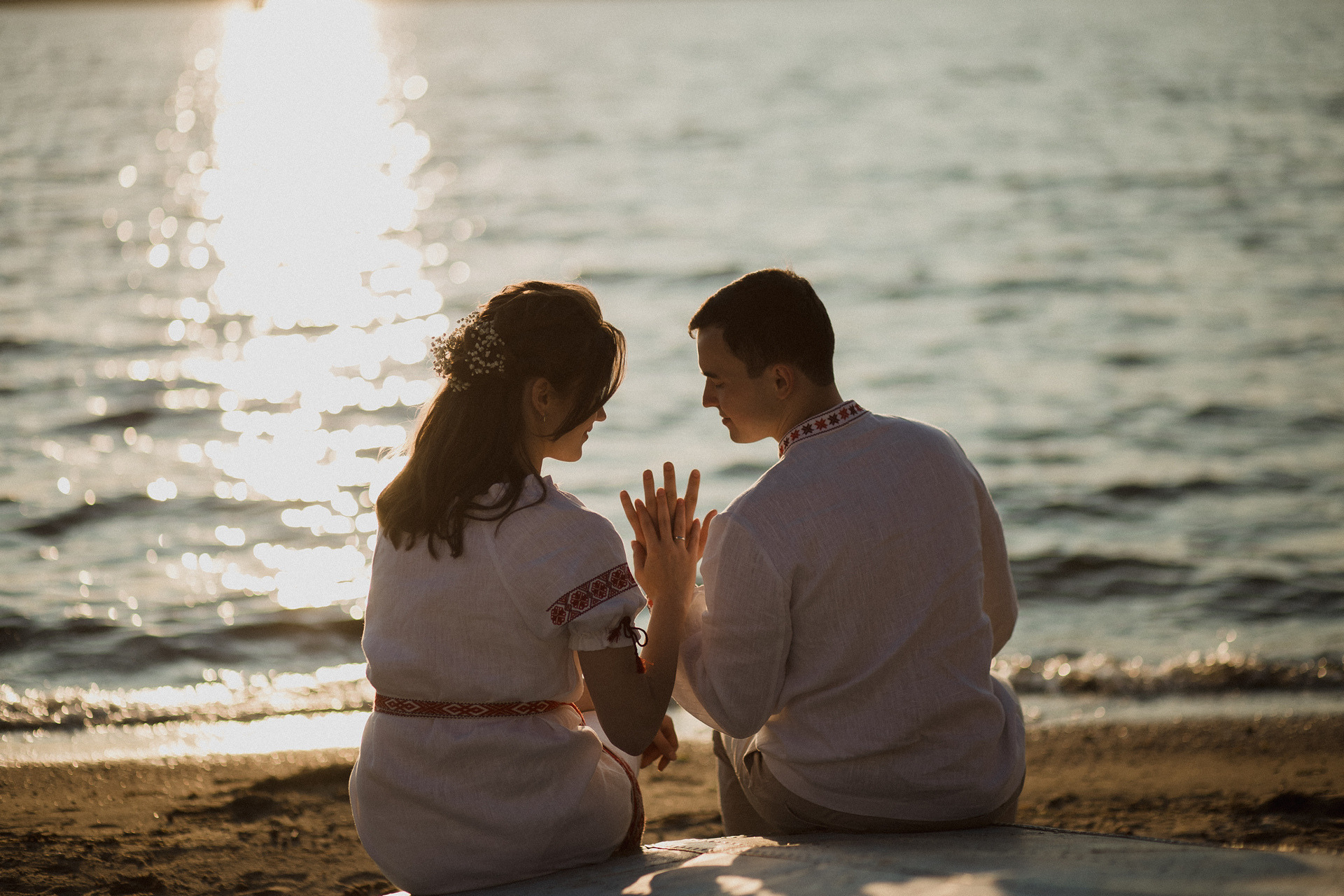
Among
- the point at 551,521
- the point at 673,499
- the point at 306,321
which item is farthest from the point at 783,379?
the point at 306,321

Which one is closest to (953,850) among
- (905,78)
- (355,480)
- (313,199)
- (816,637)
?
(816,637)

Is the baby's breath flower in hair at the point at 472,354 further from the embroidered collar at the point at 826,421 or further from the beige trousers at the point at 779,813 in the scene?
the beige trousers at the point at 779,813

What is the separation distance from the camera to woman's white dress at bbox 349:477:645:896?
254 centimetres

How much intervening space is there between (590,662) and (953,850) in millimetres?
830

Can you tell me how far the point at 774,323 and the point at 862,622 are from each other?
66 centimetres

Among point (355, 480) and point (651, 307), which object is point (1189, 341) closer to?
point (651, 307)

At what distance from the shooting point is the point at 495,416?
2637 mm

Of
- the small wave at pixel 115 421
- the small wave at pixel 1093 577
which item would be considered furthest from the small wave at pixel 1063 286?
the small wave at pixel 115 421

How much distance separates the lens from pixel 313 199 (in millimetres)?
22656

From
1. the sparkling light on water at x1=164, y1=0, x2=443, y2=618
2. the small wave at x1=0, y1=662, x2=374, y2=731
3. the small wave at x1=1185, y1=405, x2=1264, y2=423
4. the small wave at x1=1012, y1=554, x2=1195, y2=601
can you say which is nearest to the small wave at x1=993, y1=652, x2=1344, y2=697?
the small wave at x1=1012, y1=554, x2=1195, y2=601

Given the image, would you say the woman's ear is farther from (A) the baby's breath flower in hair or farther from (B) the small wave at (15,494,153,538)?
(B) the small wave at (15,494,153,538)

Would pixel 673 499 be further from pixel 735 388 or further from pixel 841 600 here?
pixel 841 600

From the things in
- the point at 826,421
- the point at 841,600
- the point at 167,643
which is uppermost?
the point at 826,421

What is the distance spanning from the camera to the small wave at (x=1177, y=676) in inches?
217
